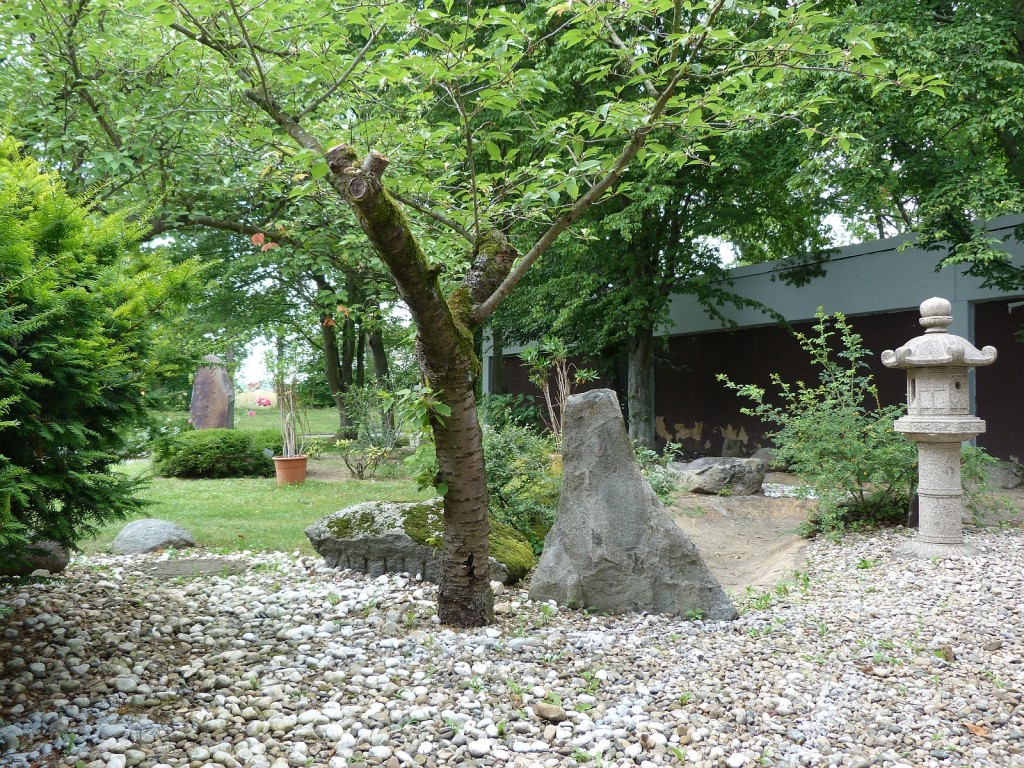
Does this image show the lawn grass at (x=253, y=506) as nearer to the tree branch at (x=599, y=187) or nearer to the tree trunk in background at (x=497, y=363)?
the tree branch at (x=599, y=187)

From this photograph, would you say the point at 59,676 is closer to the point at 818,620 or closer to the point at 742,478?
the point at 818,620

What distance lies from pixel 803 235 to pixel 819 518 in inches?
360

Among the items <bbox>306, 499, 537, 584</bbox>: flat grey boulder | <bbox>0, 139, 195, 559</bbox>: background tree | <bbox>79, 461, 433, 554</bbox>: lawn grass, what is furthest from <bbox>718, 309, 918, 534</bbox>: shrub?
<bbox>0, 139, 195, 559</bbox>: background tree

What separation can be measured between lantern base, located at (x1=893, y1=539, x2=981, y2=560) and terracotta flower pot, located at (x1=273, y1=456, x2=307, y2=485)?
7538 millimetres

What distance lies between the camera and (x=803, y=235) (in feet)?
46.5

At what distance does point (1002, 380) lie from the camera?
9.93 metres

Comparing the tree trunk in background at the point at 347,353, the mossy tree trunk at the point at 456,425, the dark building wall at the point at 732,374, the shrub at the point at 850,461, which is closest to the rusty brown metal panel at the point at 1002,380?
the dark building wall at the point at 732,374

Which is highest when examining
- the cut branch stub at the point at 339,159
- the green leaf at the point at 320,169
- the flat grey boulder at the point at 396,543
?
the cut branch stub at the point at 339,159

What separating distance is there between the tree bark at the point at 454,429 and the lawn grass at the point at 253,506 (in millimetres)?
1508

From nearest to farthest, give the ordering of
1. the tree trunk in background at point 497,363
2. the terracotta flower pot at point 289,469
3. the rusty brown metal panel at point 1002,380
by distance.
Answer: the rusty brown metal panel at point 1002,380
the terracotta flower pot at point 289,469
the tree trunk in background at point 497,363

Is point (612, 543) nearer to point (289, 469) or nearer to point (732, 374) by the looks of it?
point (289, 469)

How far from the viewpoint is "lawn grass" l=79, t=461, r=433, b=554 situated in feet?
20.6

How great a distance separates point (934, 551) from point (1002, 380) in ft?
19.3

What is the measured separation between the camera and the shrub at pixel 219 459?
11133 mm
